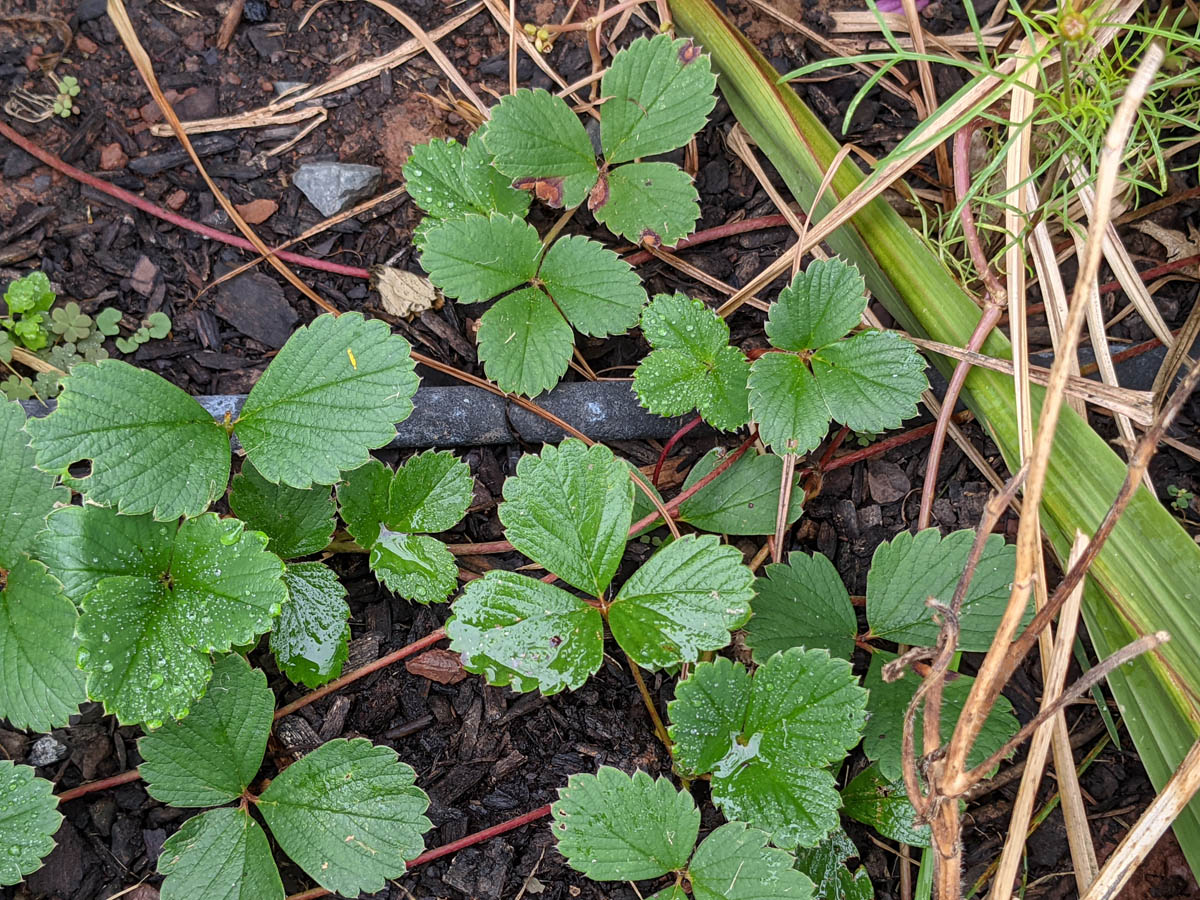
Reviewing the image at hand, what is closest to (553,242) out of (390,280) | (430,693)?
(390,280)

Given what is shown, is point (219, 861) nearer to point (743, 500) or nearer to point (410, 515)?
point (410, 515)

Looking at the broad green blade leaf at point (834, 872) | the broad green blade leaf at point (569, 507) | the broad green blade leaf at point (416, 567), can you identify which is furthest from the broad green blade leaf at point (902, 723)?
the broad green blade leaf at point (416, 567)

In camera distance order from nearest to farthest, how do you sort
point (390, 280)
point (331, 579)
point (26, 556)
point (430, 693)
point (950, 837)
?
point (950, 837) < point (26, 556) < point (331, 579) < point (430, 693) < point (390, 280)

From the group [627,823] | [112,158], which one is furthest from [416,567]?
[112,158]

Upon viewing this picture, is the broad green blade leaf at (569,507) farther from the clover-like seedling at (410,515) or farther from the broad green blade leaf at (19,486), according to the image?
the broad green blade leaf at (19,486)

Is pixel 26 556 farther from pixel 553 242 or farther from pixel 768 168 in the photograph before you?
pixel 768 168
